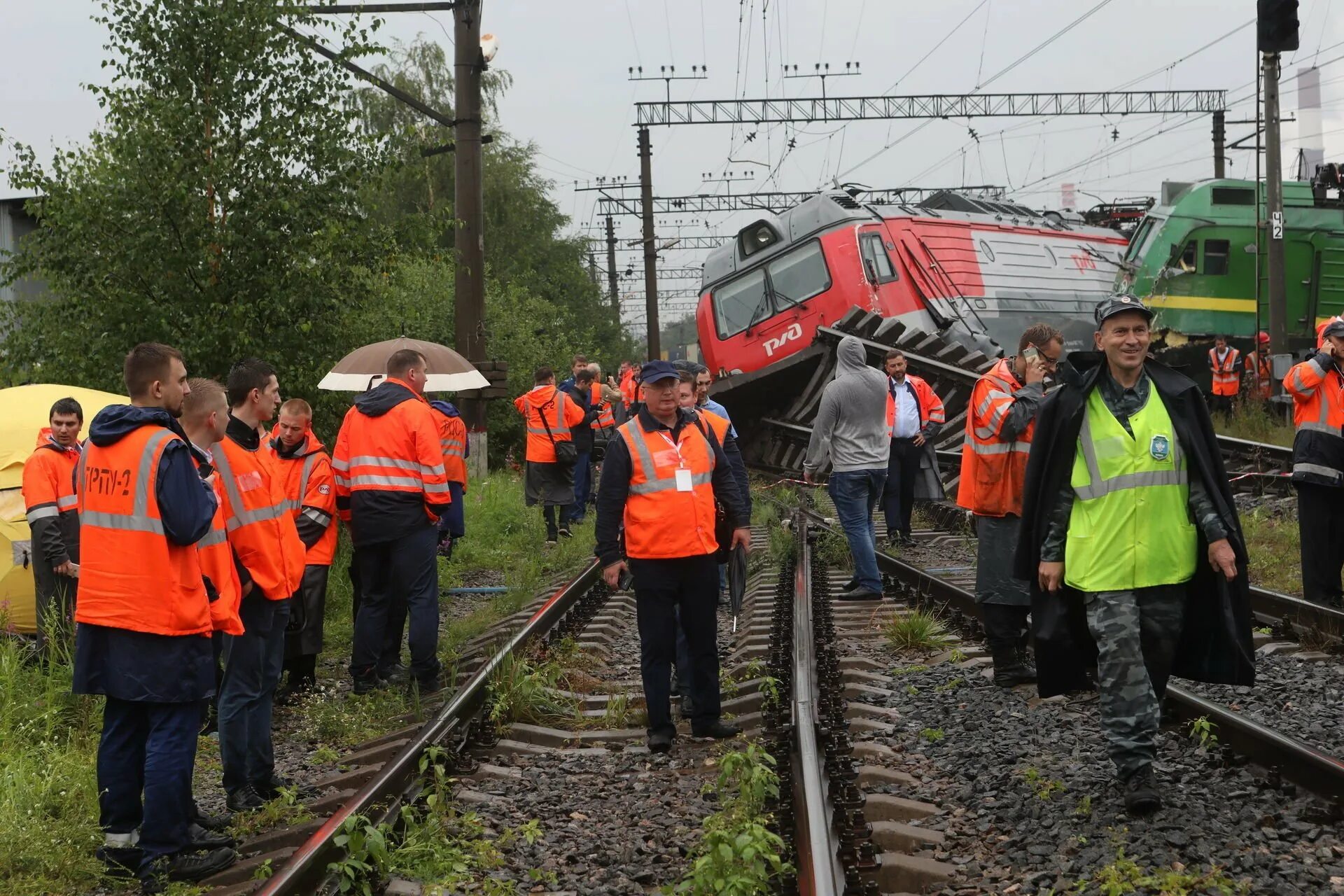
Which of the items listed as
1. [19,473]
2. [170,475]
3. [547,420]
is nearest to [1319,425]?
[170,475]

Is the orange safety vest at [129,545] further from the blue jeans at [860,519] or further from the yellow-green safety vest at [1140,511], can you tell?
the blue jeans at [860,519]

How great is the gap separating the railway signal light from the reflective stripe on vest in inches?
631

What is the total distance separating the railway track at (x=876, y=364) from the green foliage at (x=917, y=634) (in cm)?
512

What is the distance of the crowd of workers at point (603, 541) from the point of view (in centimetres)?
486

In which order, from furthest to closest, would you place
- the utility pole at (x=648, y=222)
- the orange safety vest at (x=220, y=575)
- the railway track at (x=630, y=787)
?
the utility pole at (x=648, y=222) < the orange safety vest at (x=220, y=575) < the railway track at (x=630, y=787)

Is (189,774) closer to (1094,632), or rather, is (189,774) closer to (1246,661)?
(1094,632)

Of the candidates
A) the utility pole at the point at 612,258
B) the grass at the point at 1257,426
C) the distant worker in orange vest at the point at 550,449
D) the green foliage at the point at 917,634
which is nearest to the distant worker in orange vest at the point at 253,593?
the green foliage at the point at 917,634

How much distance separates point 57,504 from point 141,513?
11.8ft

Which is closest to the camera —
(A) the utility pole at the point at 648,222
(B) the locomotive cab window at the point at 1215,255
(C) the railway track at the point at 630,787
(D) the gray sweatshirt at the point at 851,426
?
(C) the railway track at the point at 630,787

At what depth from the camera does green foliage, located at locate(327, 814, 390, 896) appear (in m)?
4.50

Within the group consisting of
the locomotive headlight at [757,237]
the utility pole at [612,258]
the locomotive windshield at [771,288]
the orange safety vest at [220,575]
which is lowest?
the orange safety vest at [220,575]

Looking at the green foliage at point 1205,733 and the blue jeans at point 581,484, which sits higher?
the blue jeans at point 581,484

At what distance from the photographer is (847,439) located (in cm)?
1038

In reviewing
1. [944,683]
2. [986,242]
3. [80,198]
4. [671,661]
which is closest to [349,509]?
[671,661]
